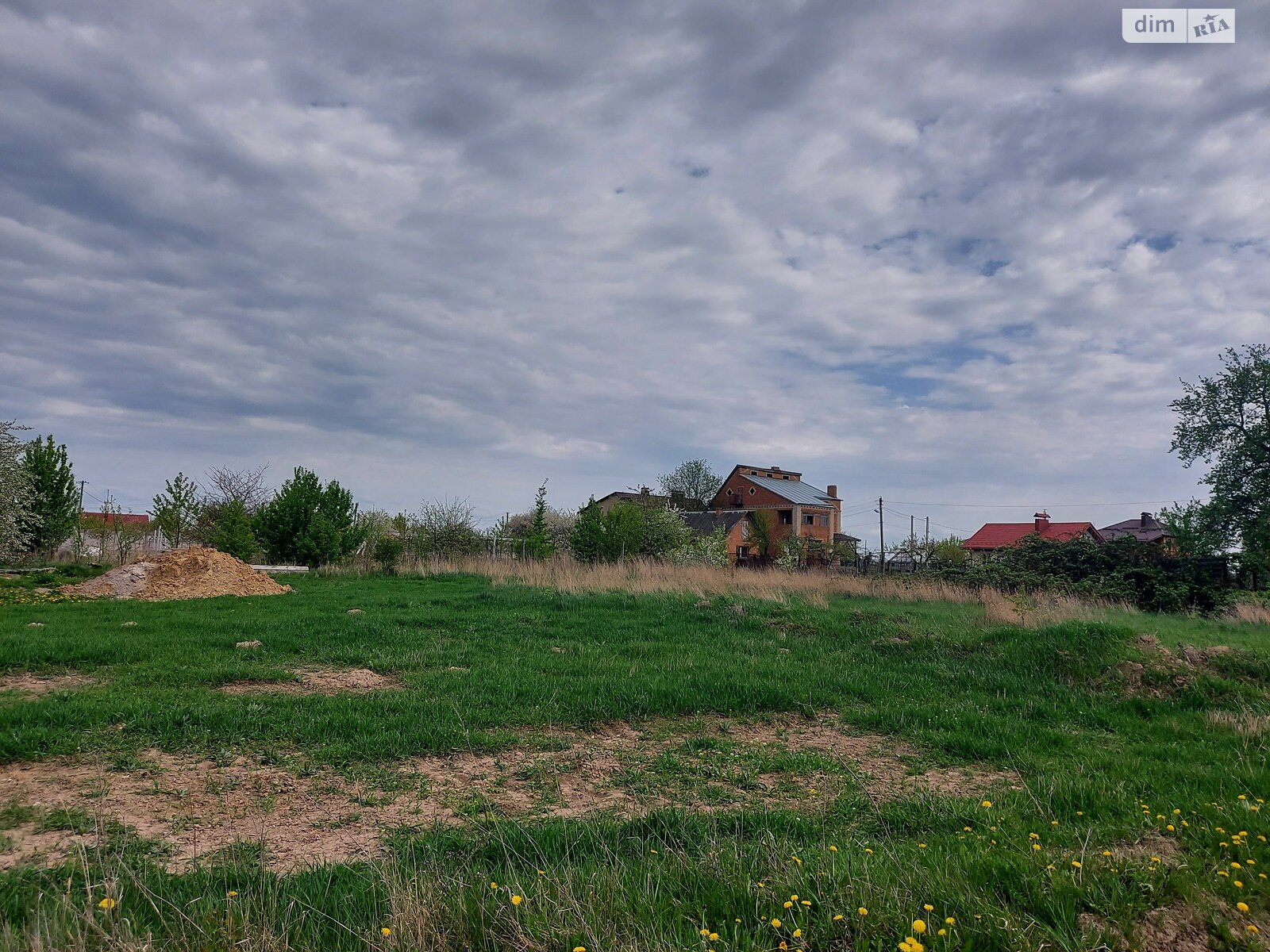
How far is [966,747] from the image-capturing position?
643cm

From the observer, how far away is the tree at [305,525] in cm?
2709

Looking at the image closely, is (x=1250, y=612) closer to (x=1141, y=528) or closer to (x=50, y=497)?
(x=50, y=497)

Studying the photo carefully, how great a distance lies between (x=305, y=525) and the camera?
27.6 m

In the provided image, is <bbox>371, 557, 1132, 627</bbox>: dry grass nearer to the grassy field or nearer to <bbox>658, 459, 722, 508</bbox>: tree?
the grassy field

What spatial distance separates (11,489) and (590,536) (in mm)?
18483

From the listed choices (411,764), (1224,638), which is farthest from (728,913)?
(1224,638)

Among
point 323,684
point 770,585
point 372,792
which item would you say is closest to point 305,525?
point 770,585

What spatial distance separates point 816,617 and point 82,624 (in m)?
12.2

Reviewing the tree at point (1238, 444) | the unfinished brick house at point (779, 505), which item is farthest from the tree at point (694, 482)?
the tree at point (1238, 444)

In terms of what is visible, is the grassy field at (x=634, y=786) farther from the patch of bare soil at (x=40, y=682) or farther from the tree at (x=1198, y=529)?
the tree at (x=1198, y=529)

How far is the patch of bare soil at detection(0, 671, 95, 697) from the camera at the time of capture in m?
7.20

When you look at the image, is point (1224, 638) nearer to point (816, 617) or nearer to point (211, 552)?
point (816, 617)

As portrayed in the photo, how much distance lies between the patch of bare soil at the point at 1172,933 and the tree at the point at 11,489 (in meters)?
28.0

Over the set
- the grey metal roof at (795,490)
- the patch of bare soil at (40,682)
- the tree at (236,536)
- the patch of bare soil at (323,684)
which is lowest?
the patch of bare soil at (323,684)
